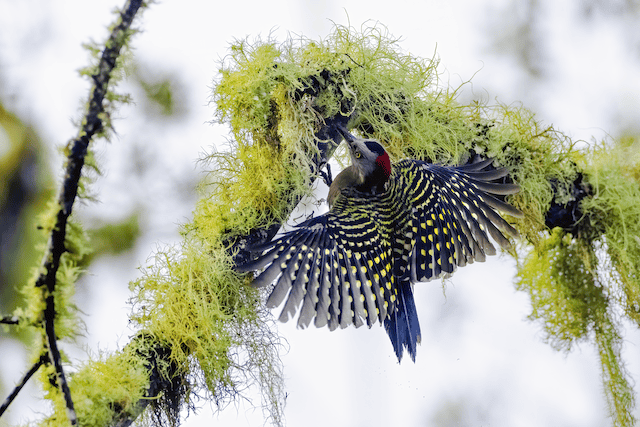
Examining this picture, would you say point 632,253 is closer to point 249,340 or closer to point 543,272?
point 543,272

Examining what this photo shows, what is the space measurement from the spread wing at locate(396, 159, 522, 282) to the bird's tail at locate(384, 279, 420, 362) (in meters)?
0.06

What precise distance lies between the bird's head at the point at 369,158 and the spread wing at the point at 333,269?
0.11 metres

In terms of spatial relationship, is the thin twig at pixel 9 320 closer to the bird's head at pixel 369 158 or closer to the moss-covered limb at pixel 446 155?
the moss-covered limb at pixel 446 155

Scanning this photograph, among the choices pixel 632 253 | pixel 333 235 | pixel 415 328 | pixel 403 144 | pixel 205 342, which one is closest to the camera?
pixel 205 342

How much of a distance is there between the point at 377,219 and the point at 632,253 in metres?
0.98

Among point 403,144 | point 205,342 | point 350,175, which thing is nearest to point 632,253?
point 403,144

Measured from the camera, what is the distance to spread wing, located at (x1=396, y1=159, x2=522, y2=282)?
4.86 ft

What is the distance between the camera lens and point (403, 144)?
1593 millimetres

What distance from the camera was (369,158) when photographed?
1.45 meters

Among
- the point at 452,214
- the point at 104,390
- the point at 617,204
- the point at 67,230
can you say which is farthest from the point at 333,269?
the point at 617,204

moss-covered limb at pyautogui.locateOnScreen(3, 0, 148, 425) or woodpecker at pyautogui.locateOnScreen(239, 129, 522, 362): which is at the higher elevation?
woodpecker at pyautogui.locateOnScreen(239, 129, 522, 362)

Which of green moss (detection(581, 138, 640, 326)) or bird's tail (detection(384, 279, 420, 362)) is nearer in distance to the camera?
bird's tail (detection(384, 279, 420, 362))

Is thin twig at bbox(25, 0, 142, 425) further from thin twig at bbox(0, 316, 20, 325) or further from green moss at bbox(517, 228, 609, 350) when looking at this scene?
green moss at bbox(517, 228, 609, 350)

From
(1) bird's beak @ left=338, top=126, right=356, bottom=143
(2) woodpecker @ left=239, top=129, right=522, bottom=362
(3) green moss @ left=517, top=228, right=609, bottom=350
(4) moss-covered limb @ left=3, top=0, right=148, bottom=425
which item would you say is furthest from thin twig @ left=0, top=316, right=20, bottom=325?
(3) green moss @ left=517, top=228, right=609, bottom=350
